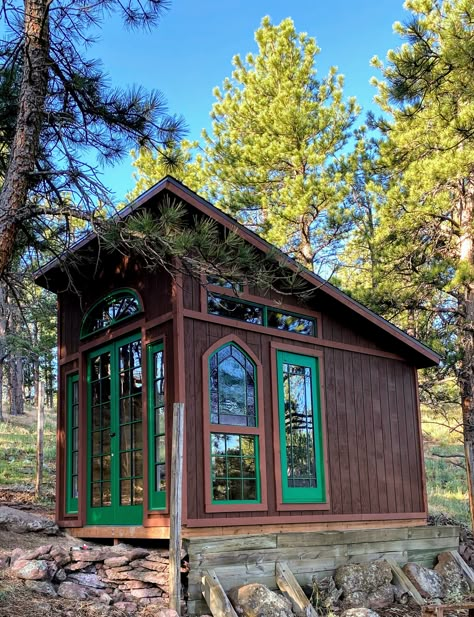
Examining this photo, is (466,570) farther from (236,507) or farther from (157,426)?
(157,426)

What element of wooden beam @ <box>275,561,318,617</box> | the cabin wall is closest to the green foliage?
the cabin wall

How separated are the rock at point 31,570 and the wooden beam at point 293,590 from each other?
2365 millimetres

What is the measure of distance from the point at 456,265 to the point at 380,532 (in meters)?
5.75

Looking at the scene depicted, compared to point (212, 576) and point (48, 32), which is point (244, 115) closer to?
point (48, 32)

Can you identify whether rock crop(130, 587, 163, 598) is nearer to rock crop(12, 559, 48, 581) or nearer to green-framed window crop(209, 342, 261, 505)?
rock crop(12, 559, 48, 581)

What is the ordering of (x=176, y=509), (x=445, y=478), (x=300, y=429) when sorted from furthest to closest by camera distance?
(x=445, y=478)
(x=300, y=429)
(x=176, y=509)

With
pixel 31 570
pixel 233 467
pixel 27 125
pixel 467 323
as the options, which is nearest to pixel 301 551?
pixel 233 467

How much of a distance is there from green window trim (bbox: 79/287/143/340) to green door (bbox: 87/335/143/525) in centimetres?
27

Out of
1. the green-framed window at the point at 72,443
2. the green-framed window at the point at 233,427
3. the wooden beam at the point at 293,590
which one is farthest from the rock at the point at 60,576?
the wooden beam at the point at 293,590

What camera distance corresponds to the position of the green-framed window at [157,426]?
22.8ft

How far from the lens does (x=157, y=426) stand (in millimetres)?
7164

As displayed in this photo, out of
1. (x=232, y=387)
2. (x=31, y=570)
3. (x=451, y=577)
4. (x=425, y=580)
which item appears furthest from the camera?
(x=451, y=577)

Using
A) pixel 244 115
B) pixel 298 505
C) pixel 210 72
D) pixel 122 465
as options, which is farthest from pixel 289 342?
pixel 210 72

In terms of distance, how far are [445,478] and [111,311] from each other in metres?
16.1
